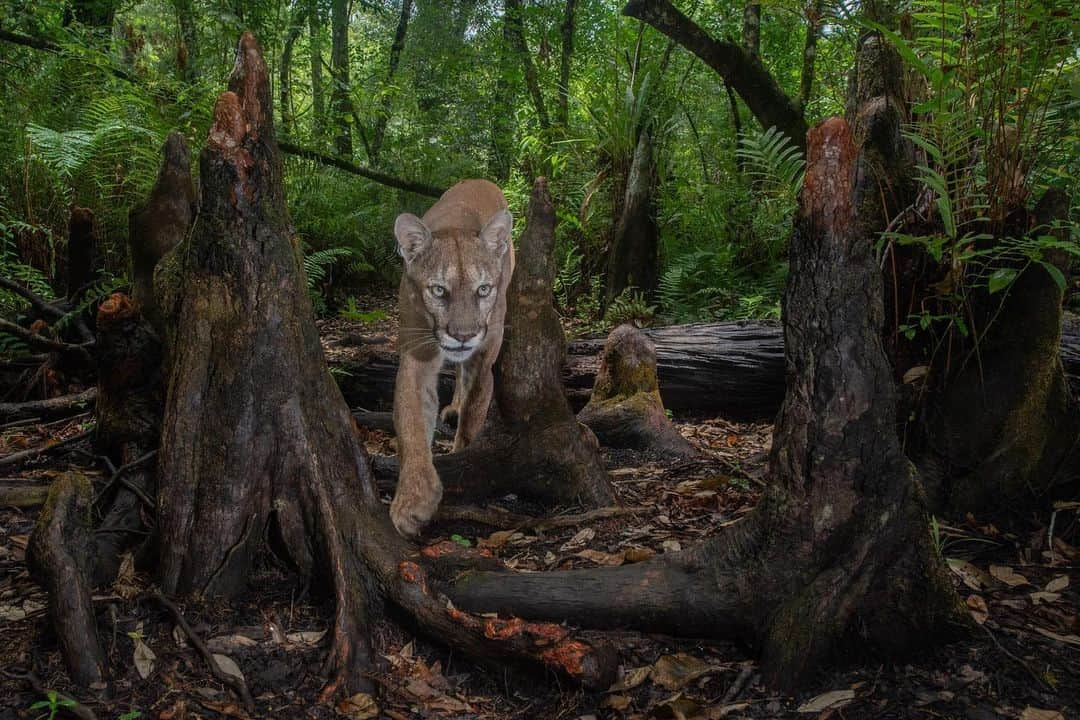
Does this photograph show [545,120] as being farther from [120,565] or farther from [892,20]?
[120,565]

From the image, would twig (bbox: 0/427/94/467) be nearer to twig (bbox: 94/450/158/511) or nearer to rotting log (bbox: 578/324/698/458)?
twig (bbox: 94/450/158/511)

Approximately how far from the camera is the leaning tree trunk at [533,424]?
485cm

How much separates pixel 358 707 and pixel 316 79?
13.1 m

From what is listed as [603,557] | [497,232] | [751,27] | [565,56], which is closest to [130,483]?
[603,557]

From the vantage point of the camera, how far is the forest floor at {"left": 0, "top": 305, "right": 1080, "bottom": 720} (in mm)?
2854

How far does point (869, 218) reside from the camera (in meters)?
4.38

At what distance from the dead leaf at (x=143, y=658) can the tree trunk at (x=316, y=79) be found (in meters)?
9.25

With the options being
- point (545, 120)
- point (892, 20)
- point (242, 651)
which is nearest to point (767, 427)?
point (892, 20)

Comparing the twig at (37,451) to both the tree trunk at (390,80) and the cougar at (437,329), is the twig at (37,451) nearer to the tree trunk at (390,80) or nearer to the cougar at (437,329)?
the cougar at (437,329)

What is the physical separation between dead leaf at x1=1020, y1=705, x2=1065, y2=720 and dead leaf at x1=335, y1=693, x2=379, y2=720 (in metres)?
2.33

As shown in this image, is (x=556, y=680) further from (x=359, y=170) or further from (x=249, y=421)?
(x=359, y=170)

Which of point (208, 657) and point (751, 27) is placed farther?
point (751, 27)

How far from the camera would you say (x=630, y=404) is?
601cm

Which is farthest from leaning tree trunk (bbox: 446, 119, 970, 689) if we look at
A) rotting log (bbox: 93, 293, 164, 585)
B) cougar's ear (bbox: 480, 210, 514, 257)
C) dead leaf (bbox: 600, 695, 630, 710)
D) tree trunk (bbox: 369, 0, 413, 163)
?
tree trunk (bbox: 369, 0, 413, 163)
